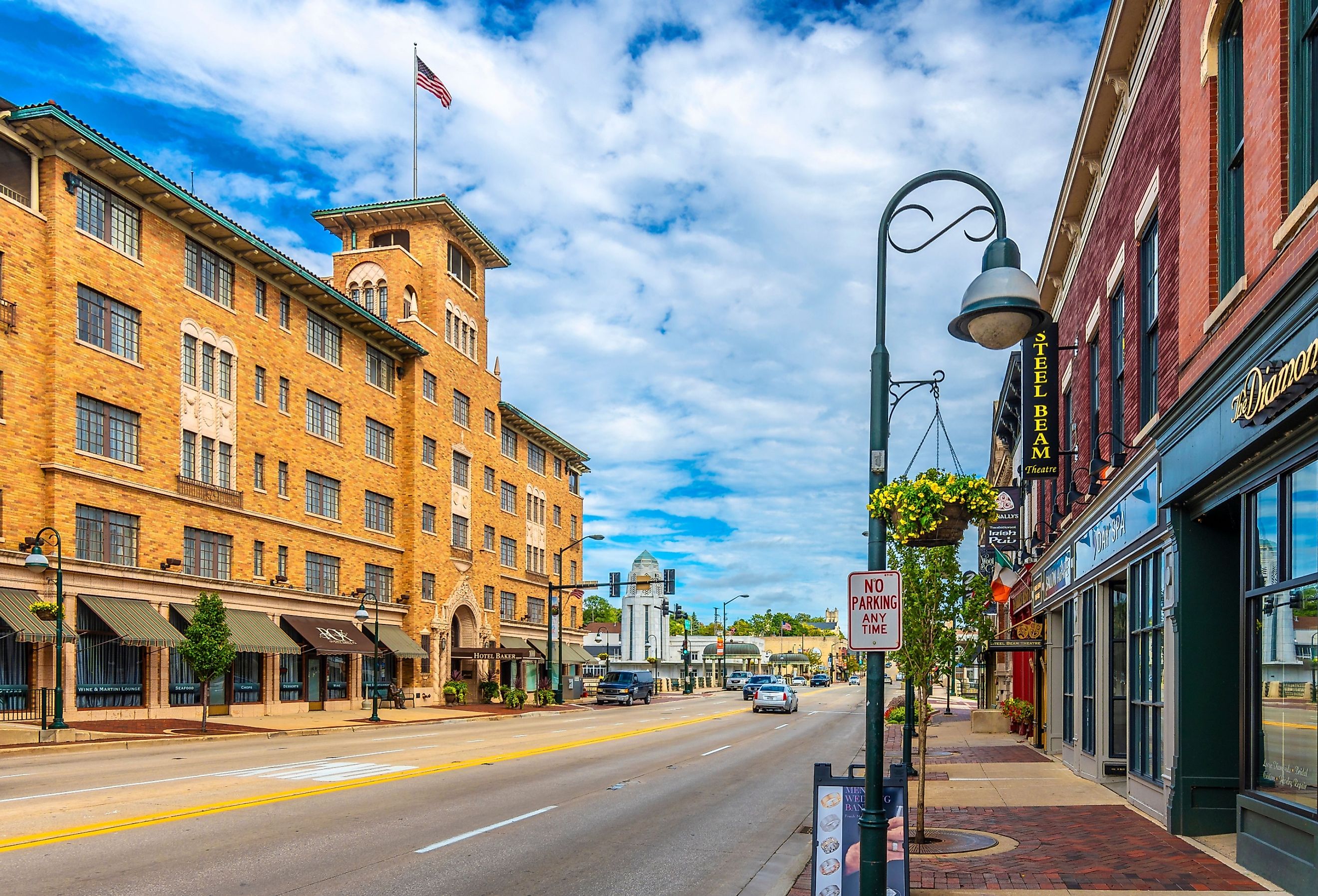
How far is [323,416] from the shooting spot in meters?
46.4

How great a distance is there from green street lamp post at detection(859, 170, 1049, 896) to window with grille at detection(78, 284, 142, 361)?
95.7 ft

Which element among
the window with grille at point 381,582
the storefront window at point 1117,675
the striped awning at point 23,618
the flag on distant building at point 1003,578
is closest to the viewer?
the storefront window at point 1117,675

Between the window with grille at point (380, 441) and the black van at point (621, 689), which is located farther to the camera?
the black van at point (621, 689)

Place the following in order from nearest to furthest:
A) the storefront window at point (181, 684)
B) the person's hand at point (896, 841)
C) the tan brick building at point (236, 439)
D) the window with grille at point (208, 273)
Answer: the person's hand at point (896, 841) < the tan brick building at point (236, 439) < the storefront window at point (181, 684) < the window with grille at point (208, 273)

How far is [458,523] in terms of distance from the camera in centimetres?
5888

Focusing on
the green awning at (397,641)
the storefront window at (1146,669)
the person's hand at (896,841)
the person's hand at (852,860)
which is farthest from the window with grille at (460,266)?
the person's hand at (896,841)

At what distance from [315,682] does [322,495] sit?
7597 millimetres

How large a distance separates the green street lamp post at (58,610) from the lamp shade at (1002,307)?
24.2 m

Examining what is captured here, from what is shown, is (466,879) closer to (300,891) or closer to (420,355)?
(300,891)

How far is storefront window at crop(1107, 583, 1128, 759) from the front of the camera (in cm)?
1778

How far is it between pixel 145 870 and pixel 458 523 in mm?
48963

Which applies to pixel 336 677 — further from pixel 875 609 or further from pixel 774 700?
pixel 875 609

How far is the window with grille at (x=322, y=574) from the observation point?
44.7 meters

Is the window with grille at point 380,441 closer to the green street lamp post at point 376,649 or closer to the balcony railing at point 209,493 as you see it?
the green street lamp post at point 376,649
